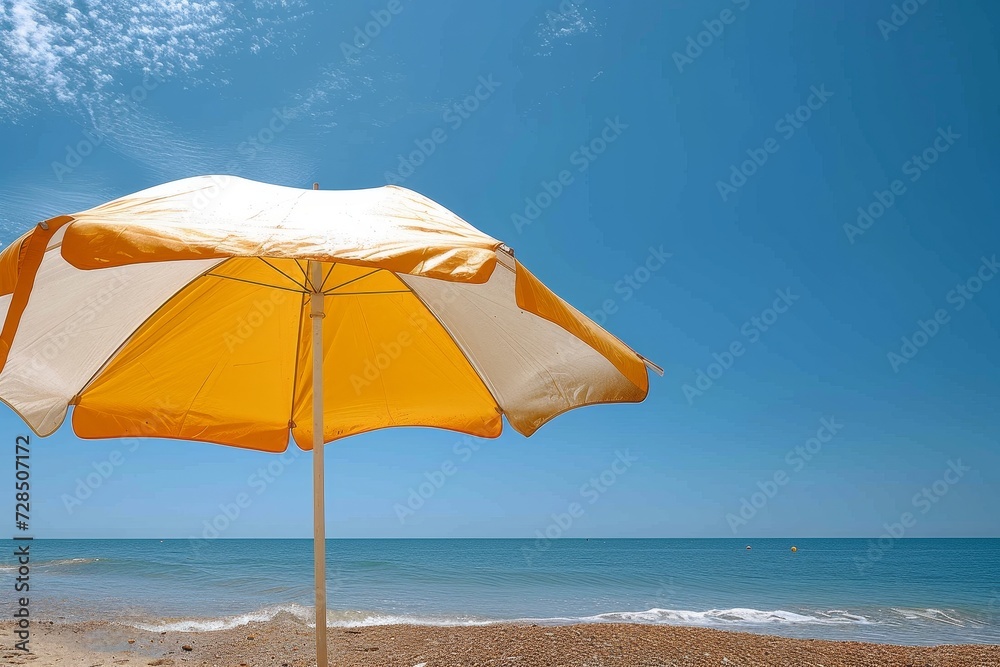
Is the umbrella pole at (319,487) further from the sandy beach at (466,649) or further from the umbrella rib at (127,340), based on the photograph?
the sandy beach at (466,649)

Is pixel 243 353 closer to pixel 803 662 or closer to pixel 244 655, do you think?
pixel 244 655

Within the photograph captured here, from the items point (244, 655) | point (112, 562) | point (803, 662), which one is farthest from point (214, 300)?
point (112, 562)

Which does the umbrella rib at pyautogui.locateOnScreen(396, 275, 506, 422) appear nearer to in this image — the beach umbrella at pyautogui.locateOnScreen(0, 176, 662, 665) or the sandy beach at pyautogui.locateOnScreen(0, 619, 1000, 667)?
the beach umbrella at pyautogui.locateOnScreen(0, 176, 662, 665)

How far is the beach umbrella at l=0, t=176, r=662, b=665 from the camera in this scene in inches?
76.4

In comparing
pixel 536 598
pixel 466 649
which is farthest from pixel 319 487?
pixel 536 598

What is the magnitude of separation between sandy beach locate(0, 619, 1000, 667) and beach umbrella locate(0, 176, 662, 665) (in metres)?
4.66

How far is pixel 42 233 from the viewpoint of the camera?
1874mm

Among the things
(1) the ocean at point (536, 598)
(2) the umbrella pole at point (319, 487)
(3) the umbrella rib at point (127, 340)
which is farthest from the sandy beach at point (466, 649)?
(3) the umbrella rib at point (127, 340)

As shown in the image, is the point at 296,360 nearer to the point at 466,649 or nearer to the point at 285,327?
the point at 285,327

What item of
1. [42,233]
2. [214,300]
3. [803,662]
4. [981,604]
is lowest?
[981,604]

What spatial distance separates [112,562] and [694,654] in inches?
1063

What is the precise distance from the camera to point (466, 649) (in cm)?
815

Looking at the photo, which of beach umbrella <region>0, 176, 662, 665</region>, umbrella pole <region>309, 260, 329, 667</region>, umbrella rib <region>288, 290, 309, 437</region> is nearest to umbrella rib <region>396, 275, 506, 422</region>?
beach umbrella <region>0, 176, 662, 665</region>

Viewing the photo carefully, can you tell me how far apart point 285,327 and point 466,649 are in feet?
19.6
